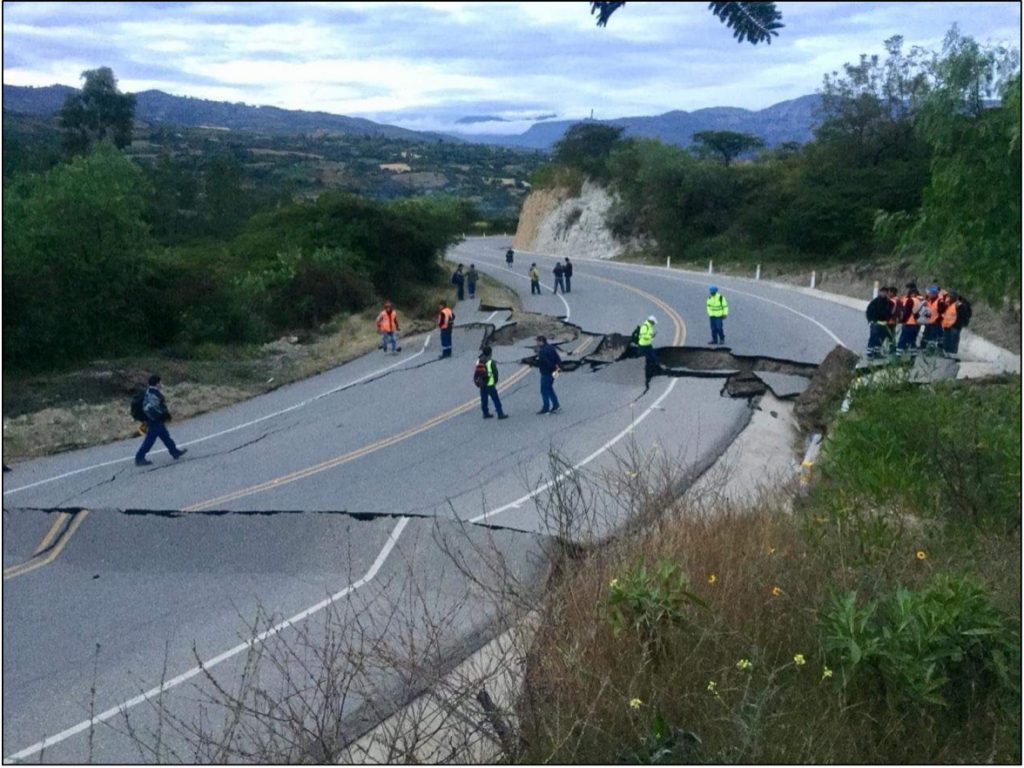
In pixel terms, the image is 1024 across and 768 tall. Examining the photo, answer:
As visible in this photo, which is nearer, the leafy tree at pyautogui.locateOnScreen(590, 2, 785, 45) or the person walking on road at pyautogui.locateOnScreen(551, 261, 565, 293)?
the leafy tree at pyautogui.locateOnScreen(590, 2, 785, 45)

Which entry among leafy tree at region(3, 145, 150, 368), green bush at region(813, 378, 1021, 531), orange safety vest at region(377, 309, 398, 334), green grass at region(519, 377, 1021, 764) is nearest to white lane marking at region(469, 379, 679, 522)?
green grass at region(519, 377, 1021, 764)

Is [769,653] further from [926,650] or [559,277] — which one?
[559,277]

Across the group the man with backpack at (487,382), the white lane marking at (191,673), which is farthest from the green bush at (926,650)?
the man with backpack at (487,382)

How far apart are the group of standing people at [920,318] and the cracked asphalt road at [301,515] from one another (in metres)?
2.08

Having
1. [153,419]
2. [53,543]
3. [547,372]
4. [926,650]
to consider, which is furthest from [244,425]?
[926,650]

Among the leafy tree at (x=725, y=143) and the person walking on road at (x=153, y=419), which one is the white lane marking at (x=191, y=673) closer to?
the person walking on road at (x=153, y=419)

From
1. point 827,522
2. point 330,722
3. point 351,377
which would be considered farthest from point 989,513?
point 351,377

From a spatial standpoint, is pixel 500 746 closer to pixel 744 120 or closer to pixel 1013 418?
pixel 744 120

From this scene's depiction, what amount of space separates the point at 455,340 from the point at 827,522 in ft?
64.6

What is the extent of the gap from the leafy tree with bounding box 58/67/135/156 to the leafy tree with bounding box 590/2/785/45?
53459mm

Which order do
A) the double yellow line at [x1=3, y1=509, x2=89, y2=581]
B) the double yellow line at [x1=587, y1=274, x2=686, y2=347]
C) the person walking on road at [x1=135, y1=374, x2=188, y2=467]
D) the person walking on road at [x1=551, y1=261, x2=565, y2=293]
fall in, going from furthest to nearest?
the person walking on road at [x1=551, y1=261, x2=565, y2=293], the double yellow line at [x1=587, y1=274, x2=686, y2=347], the person walking on road at [x1=135, y1=374, x2=188, y2=467], the double yellow line at [x1=3, y1=509, x2=89, y2=581]

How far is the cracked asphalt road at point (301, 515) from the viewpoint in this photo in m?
8.80

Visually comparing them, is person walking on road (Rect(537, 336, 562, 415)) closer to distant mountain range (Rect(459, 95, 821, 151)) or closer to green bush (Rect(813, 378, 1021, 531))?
green bush (Rect(813, 378, 1021, 531))

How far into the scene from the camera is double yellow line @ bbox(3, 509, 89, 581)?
12.3m
